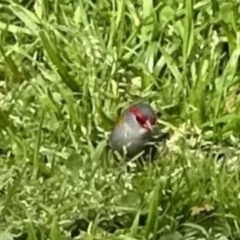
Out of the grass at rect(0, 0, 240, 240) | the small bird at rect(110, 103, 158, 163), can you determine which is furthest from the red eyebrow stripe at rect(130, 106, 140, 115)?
the grass at rect(0, 0, 240, 240)

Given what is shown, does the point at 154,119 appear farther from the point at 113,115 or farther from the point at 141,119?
the point at 113,115

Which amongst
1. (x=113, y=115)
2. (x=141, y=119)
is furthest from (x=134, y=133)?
(x=113, y=115)

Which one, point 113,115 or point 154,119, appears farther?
point 113,115

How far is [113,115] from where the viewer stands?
13.4 ft

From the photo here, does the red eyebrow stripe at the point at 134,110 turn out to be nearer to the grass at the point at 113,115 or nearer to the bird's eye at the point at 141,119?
the bird's eye at the point at 141,119

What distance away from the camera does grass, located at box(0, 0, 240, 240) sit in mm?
3699

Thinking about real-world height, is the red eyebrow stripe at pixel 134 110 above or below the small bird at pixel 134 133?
above

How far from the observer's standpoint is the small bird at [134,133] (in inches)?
154

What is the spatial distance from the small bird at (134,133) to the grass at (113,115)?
0.15ft

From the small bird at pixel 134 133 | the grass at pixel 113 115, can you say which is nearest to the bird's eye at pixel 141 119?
the small bird at pixel 134 133

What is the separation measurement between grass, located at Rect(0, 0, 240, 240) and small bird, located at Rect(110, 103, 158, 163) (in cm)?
5

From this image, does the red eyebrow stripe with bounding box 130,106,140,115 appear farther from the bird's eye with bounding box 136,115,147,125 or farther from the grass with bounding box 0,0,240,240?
the grass with bounding box 0,0,240,240

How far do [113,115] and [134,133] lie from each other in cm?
19

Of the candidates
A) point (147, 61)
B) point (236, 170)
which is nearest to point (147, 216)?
point (236, 170)
